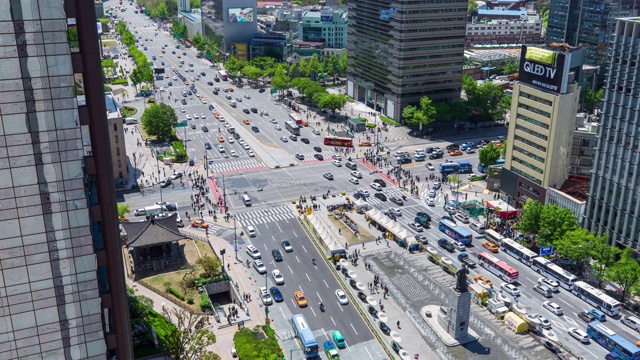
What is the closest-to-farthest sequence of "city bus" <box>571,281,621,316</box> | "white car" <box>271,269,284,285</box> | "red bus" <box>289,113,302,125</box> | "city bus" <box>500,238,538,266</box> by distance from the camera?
"city bus" <box>571,281,621,316</box> < "white car" <box>271,269,284,285</box> < "city bus" <box>500,238,538,266</box> < "red bus" <box>289,113,302,125</box>

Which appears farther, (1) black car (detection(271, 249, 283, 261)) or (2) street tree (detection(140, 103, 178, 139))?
(2) street tree (detection(140, 103, 178, 139))

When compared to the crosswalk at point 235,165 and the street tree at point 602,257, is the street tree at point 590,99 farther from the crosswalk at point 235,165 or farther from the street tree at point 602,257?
the crosswalk at point 235,165

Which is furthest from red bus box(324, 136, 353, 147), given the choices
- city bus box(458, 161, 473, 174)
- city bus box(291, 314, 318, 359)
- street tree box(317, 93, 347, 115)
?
city bus box(291, 314, 318, 359)

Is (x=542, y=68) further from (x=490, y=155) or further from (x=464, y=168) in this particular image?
(x=464, y=168)

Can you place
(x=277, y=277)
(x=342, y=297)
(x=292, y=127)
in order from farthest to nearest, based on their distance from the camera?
(x=292, y=127), (x=277, y=277), (x=342, y=297)

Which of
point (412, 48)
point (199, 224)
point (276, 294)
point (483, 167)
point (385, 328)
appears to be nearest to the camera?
point (385, 328)

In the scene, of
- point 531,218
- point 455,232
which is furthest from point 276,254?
point 531,218

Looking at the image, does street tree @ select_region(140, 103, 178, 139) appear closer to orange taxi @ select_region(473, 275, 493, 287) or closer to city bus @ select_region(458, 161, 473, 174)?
city bus @ select_region(458, 161, 473, 174)
